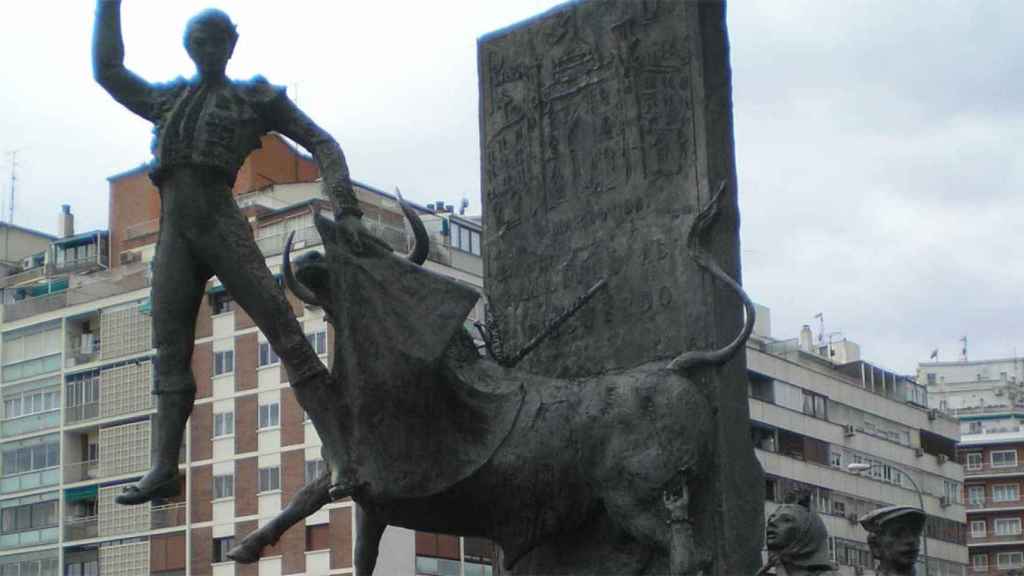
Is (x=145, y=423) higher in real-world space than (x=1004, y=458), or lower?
lower

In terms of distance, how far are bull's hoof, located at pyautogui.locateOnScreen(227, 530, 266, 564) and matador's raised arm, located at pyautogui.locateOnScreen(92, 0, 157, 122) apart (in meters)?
2.37

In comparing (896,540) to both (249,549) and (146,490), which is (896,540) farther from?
(146,490)

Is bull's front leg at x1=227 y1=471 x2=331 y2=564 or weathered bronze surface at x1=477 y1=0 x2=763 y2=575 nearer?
bull's front leg at x1=227 y1=471 x2=331 y2=564

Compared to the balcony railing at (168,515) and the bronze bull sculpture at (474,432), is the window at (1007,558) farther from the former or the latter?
the bronze bull sculpture at (474,432)

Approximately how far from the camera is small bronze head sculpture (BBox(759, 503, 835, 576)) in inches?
407

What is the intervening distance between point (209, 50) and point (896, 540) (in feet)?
15.0

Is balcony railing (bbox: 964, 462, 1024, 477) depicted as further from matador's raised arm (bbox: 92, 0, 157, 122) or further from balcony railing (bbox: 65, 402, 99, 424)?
matador's raised arm (bbox: 92, 0, 157, 122)

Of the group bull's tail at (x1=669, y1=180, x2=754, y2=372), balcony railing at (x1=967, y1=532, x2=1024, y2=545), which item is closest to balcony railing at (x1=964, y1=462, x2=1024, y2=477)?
balcony railing at (x1=967, y1=532, x2=1024, y2=545)

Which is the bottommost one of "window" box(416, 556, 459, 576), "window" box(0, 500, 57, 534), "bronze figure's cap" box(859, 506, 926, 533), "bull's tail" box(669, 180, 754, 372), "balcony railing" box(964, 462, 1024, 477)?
"bronze figure's cap" box(859, 506, 926, 533)

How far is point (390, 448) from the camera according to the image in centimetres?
1063

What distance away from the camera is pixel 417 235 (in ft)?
36.1

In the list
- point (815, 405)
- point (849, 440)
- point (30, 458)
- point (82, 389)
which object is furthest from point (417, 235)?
point (849, 440)

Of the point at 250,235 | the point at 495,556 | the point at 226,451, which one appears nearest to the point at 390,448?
the point at 250,235

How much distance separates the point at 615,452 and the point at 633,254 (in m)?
1.51
